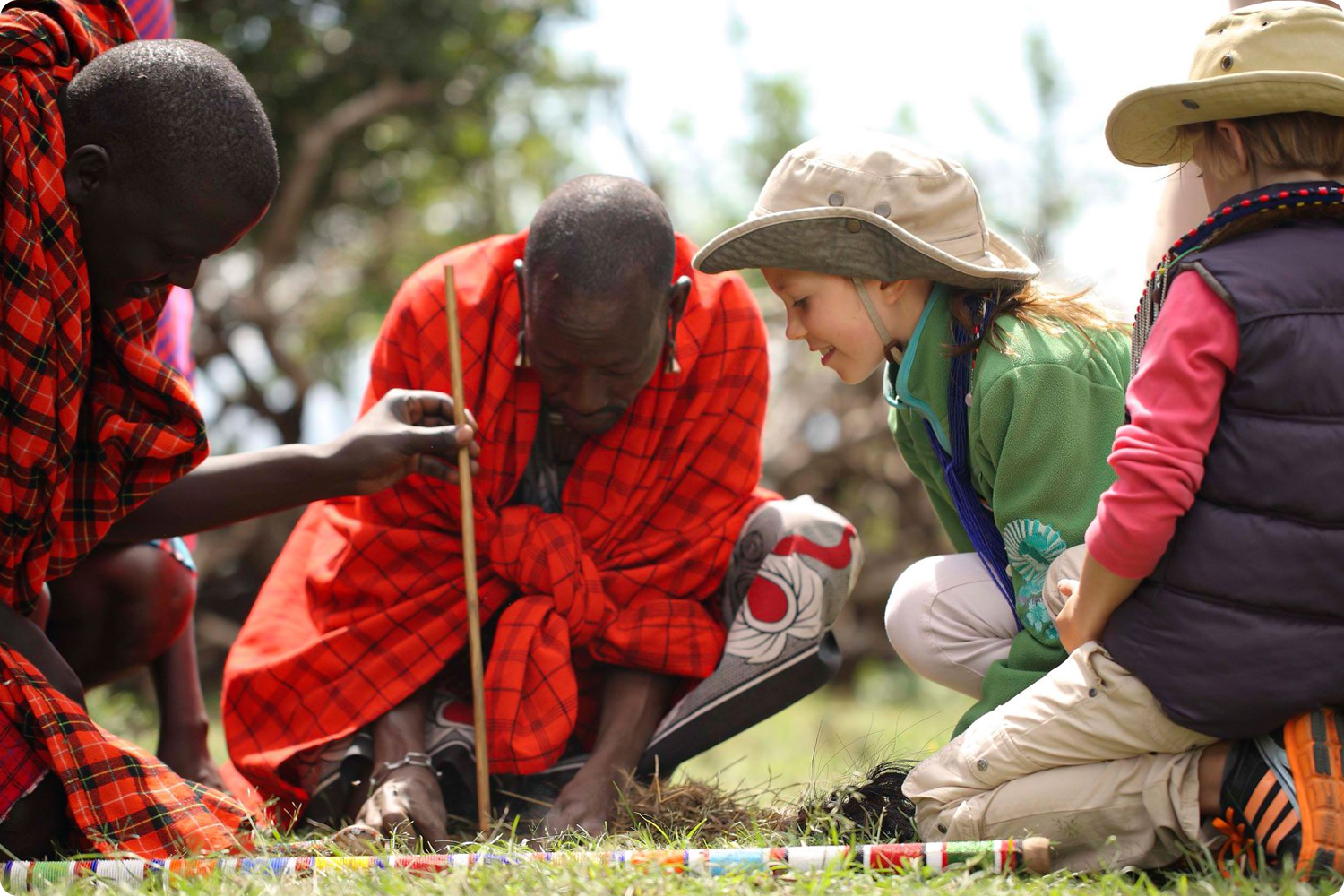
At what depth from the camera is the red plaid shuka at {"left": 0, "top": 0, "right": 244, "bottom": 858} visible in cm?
280

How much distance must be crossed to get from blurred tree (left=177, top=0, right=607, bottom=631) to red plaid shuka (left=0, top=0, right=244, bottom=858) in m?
4.66

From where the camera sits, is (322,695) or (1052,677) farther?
(322,695)

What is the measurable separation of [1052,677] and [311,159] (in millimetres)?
7215

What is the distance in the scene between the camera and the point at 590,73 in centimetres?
1301

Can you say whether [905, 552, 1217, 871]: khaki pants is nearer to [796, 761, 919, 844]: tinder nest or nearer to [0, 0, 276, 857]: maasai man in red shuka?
[796, 761, 919, 844]: tinder nest

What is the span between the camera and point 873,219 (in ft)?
9.68

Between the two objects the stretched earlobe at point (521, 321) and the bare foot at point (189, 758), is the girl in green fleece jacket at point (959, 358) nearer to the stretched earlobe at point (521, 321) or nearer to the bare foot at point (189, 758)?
the stretched earlobe at point (521, 321)

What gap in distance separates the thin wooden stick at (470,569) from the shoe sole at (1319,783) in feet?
5.59

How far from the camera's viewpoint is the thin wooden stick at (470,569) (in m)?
3.19

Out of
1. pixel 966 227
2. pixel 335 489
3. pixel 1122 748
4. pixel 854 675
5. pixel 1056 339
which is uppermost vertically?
pixel 966 227

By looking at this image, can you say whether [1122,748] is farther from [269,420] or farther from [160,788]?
[269,420]

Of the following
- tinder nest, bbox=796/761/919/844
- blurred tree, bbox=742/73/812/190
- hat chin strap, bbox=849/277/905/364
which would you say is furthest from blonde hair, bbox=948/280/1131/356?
blurred tree, bbox=742/73/812/190

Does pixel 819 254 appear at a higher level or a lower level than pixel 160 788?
higher

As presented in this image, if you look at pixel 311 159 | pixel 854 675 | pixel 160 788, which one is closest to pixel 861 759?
pixel 160 788
